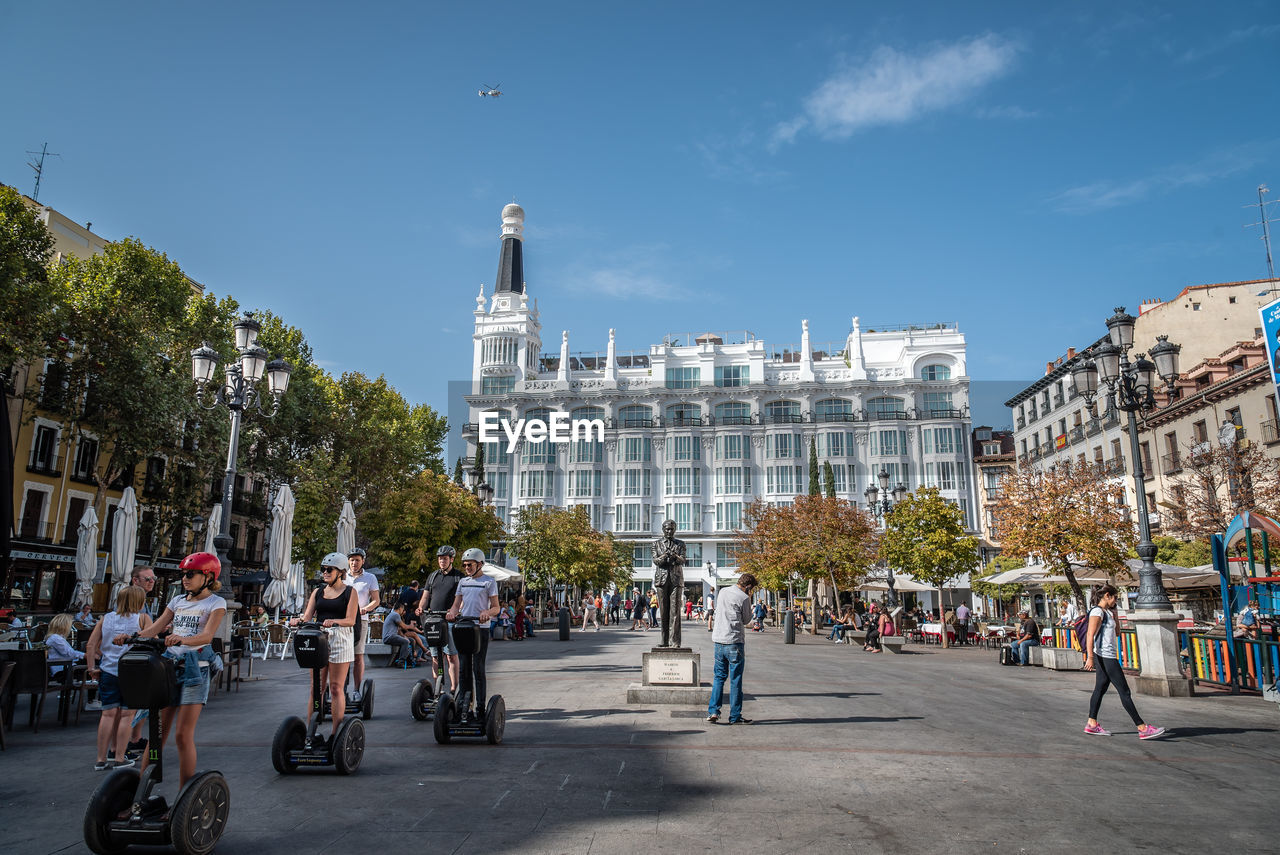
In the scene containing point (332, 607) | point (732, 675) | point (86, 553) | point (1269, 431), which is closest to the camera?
point (332, 607)

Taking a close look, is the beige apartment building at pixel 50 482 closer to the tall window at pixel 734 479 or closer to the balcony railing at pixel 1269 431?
the balcony railing at pixel 1269 431

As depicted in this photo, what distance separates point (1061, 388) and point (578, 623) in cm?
3337

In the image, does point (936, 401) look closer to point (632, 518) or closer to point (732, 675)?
point (632, 518)

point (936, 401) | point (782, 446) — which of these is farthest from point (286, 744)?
point (936, 401)

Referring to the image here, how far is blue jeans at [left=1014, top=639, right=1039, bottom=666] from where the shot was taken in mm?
19091

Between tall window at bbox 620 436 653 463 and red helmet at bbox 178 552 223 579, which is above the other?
tall window at bbox 620 436 653 463

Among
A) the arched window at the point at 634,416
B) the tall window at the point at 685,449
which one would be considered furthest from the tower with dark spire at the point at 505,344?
the tall window at the point at 685,449

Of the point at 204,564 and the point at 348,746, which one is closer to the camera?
the point at 204,564

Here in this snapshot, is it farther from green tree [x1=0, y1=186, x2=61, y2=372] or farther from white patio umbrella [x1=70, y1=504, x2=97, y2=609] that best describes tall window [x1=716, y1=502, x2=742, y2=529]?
white patio umbrella [x1=70, y1=504, x2=97, y2=609]

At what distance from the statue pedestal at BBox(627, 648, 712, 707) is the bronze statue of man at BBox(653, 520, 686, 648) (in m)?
0.22

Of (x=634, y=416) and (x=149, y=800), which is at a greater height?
(x=634, y=416)

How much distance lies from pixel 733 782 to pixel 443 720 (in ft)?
9.18

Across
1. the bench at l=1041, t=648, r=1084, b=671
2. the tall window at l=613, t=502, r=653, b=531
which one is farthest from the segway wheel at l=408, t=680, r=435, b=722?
the tall window at l=613, t=502, r=653, b=531

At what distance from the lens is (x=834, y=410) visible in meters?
71.4
